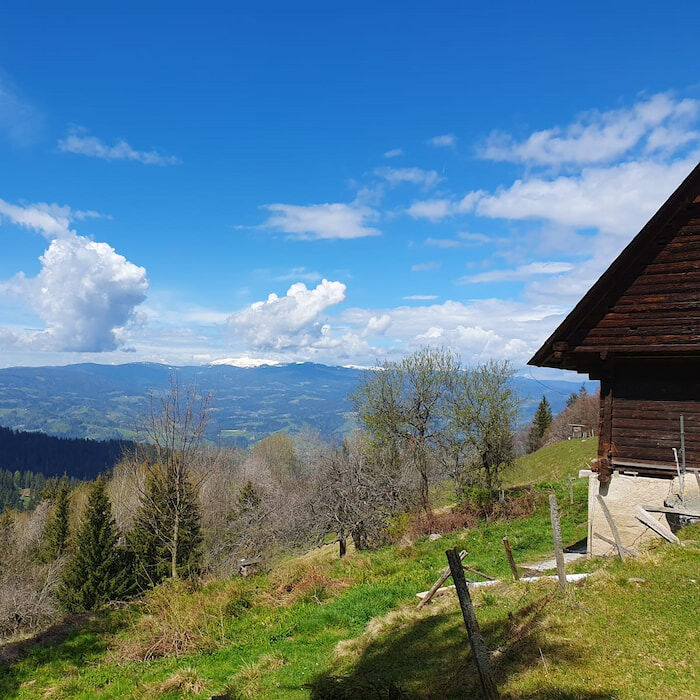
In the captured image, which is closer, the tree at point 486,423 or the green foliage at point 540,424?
the tree at point 486,423

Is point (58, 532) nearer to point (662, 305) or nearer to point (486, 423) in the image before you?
point (486, 423)

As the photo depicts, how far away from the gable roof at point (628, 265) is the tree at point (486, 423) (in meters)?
18.8

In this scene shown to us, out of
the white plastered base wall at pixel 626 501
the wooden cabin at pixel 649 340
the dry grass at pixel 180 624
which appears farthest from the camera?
the dry grass at pixel 180 624

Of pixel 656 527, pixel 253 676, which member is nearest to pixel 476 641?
pixel 253 676

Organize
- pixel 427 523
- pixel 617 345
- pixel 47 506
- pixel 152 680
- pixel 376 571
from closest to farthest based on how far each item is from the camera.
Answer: pixel 152 680 < pixel 617 345 < pixel 376 571 < pixel 427 523 < pixel 47 506

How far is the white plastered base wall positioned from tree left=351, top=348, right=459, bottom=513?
20312mm

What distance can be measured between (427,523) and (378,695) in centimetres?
2125

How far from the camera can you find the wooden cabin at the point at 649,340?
11906 millimetres

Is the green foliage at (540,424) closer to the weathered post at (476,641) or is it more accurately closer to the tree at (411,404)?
the tree at (411,404)

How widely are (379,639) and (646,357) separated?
30.2ft

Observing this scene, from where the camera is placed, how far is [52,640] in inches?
572

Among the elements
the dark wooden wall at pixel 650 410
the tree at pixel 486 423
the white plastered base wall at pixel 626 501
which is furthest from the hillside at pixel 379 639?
the tree at pixel 486 423

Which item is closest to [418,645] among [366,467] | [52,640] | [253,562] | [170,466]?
[52,640]

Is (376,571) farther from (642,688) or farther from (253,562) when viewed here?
(642,688)
